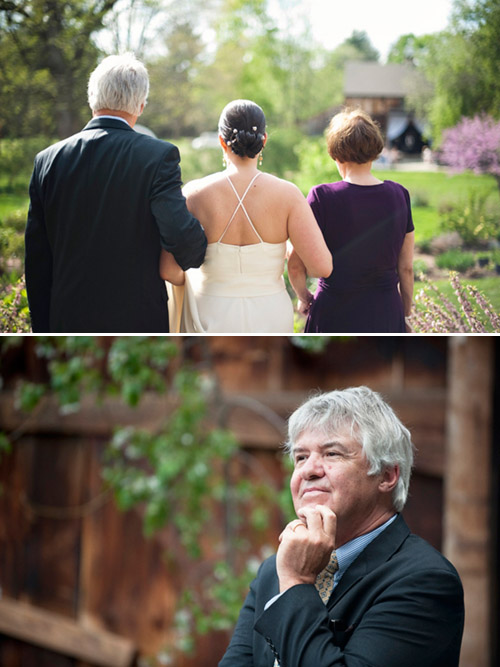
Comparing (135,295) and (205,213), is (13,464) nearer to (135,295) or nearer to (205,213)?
(135,295)

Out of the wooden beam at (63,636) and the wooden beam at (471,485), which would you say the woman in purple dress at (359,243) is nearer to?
the wooden beam at (471,485)

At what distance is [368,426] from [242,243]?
0.92 m

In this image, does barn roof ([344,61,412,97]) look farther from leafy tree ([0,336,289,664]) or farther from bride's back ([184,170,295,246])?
leafy tree ([0,336,289,664])

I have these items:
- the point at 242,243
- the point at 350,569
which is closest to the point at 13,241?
the point at 242,243

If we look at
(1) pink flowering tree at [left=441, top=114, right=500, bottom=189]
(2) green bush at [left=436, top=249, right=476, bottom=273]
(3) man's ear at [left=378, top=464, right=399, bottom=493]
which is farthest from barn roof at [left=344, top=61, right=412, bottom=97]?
(3) man's ear at [left=378, top=464, right=399, bottom=493]

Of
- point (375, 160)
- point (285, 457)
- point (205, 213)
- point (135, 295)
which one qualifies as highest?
point (375, 160)

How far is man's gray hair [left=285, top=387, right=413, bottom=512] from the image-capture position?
1332 millimetres

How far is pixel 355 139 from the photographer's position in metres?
2.18

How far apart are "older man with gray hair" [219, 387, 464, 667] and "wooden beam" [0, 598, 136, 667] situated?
1.98m

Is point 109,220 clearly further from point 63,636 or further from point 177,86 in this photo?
point 63,636

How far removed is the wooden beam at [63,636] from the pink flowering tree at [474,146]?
7.76ft

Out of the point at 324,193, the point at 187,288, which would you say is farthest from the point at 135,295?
the point at 324,193

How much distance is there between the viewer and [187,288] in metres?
2.23

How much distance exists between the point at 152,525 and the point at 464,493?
3.93 feet
